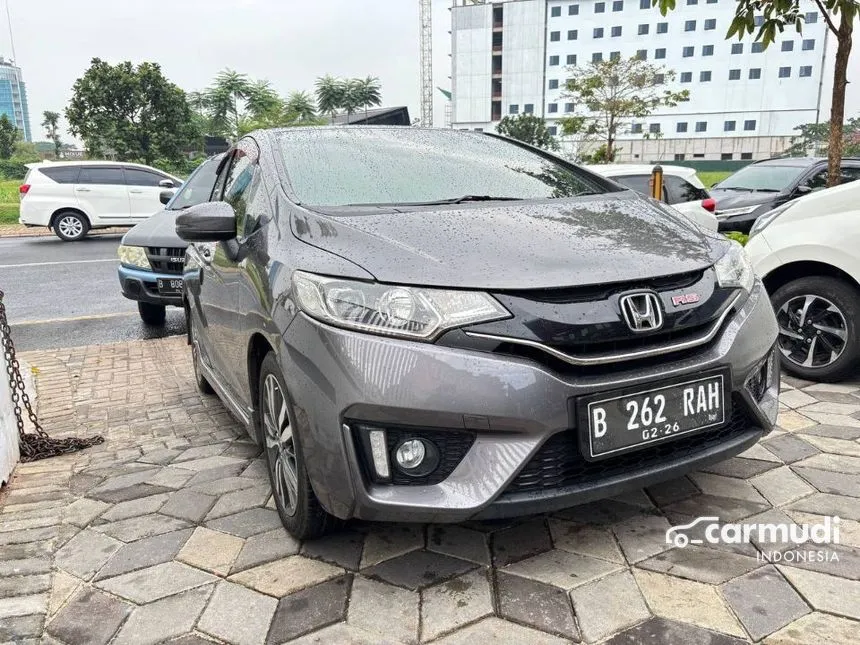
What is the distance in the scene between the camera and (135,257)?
5984 millimetres

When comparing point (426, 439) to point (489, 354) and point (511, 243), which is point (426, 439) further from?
point (511, 243)

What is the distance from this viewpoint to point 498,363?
1.81m

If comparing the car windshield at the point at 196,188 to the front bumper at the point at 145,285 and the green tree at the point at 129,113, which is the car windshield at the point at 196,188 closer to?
the front bumper at the point at 145,285

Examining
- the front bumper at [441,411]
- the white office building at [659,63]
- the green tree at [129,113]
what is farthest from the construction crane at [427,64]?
the front bumper at [441,411]

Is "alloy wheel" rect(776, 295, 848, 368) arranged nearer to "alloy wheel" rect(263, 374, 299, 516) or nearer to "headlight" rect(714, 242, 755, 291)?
"headlight" rect(714, 242, 755, 291)

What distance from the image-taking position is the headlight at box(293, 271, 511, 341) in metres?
1.84

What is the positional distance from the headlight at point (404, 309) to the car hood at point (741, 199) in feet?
29.1

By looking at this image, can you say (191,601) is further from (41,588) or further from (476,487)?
(476,487)

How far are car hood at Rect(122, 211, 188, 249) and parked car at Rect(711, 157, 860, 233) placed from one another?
7153 millimetres

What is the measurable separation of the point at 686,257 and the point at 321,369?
1.22m

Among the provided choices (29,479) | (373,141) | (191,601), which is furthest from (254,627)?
(373,141)

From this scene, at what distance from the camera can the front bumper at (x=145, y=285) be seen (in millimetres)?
5930

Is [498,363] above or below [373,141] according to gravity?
below

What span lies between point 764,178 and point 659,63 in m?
71.5
